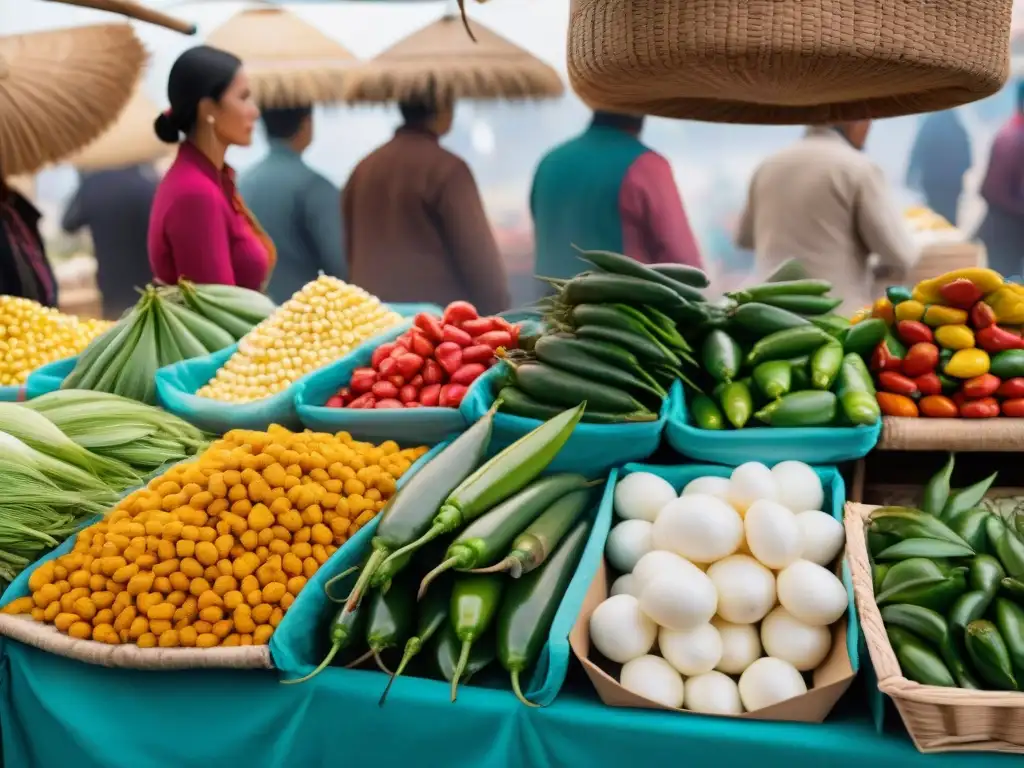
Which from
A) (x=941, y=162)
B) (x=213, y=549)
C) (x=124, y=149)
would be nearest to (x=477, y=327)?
(x=213, y=549)

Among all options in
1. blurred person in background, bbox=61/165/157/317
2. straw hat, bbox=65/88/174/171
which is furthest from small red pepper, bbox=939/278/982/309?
straw hat, bbox=65/88/174/171

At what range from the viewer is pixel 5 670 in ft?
4.68

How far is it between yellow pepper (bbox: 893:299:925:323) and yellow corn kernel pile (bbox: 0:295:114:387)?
86.3 inches

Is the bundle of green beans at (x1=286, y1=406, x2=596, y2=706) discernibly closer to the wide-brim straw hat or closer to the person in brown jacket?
the wide-brim straw hat

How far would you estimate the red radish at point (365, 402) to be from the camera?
1893mm

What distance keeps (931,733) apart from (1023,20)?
397 cm

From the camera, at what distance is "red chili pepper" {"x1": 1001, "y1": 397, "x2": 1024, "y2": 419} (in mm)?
1667

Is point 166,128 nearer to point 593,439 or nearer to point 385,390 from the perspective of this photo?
point 385,390

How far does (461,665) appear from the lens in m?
1.20

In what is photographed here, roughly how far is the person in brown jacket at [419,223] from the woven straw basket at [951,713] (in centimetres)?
308

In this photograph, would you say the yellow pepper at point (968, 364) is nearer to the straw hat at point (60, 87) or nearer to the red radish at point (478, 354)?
the red radish at point (478, 354)

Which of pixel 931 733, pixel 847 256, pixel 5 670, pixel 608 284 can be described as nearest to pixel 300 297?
pixel 608 284

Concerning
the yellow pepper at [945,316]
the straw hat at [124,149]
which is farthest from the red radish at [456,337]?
the straw hat at [124,149]

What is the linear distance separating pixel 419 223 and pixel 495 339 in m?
2.10
